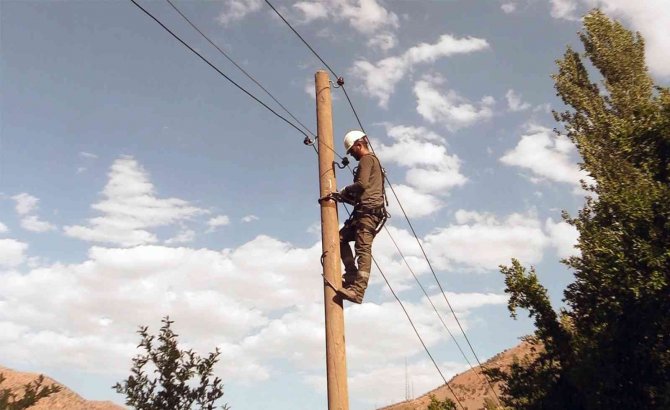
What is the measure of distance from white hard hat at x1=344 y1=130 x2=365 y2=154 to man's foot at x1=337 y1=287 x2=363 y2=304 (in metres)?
2.30

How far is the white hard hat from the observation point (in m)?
7.70

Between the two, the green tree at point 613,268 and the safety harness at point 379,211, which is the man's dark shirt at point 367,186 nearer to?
the safety harness at point 379,211

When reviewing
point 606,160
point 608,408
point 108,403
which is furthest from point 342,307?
point 108,403

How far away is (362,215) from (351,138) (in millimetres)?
1235

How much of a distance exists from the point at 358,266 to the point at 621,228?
974cm

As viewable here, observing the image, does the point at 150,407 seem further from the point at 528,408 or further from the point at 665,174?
the point at 665,174

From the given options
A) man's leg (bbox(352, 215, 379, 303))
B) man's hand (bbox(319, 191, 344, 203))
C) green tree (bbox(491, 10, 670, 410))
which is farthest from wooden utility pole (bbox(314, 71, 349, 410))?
green tree (bbox(491, 10, 670, 410))

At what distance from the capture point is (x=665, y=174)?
14844 millimetres

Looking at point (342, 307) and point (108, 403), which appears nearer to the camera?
point (342, 307)

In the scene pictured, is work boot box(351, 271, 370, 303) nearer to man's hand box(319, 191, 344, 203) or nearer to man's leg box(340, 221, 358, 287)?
man's leg box(340, 221, 358, 287)

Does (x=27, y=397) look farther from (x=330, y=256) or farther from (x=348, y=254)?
(x=330, y=256)

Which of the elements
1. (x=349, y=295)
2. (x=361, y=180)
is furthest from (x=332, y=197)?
(x=349, y=295)

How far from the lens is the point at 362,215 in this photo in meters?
7.21

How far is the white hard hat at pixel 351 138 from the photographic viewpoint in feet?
25.3
